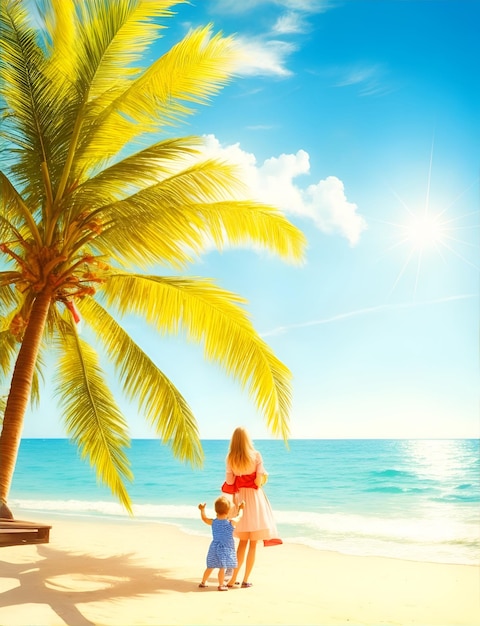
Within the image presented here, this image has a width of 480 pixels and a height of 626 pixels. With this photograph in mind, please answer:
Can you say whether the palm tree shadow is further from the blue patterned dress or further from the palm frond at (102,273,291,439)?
the palm frond at (102,273,291,439)

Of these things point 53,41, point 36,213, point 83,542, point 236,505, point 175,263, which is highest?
point 53,41

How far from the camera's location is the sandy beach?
5055 mm

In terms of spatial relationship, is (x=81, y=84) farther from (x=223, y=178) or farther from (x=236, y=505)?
(x=236, y=505)

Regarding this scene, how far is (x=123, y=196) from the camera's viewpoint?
27.0 feet

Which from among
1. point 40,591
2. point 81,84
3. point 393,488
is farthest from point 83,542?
point 393,488

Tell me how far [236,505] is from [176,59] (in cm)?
517

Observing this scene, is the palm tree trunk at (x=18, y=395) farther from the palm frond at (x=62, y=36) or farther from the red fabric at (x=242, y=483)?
the palm frond at (x=62, y=36)

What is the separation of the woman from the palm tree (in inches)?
59.0

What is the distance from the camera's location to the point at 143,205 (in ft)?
23.7

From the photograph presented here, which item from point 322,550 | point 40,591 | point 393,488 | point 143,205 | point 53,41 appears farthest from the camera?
point 393,488

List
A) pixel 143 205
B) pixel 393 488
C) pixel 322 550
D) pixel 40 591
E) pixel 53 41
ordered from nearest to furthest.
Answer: pixel 40 591, pixel 143 205, pixel 53 41, pixel 322 550, pixel 393 488

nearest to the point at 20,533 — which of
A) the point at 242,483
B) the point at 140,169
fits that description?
the point at 242,483

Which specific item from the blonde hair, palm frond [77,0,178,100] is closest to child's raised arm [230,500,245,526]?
the blonde hair

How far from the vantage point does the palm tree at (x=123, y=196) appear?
23.9 ft
